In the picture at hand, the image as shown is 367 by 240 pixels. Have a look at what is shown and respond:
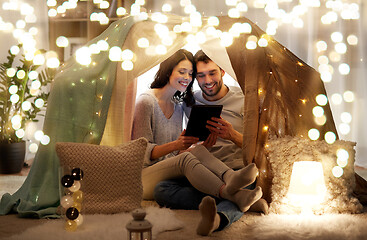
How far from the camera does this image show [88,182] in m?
1.89

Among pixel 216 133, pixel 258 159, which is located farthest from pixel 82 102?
pixel 258 159

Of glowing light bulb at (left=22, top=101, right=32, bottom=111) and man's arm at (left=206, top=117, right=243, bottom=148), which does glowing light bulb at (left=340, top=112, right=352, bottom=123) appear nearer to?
man's arm at (left=206, top=117, right=243, bottom=148)

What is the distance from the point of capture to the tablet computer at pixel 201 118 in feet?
6.93

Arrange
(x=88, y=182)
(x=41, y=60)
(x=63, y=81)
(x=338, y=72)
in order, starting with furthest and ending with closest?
1. (x=338, y=72)
2. (x=41, y=60)
3. (x=63, y=81)
4. (x=88, y=182)

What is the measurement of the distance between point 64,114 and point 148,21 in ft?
2.15

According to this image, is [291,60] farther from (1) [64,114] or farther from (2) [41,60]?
(2) [41,60]

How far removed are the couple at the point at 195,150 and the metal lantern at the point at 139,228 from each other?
24cm

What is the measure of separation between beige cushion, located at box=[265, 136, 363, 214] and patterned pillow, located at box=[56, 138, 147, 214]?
23.8 inches

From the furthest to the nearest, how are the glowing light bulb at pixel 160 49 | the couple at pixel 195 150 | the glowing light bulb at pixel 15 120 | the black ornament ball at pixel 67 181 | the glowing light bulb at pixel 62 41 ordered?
the glowing light bulb at pixel 62 41
the glowing light bulb at pixel 15 120
the glowing light bulb at pixel 160 49
the couple at pixel 195 150
the black ornament ball at pixel 67 181

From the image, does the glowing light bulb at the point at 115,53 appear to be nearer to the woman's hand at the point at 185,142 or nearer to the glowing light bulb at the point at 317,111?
→ the woman's hand at the point at 185,142

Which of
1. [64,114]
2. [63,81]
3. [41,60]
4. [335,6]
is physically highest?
[335,6]

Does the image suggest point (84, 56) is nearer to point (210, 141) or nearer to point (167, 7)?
point (210, 141)

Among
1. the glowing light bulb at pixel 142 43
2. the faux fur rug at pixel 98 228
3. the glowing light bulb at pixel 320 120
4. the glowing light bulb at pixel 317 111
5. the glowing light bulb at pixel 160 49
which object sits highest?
the glowing light bulb at pixel 142 43

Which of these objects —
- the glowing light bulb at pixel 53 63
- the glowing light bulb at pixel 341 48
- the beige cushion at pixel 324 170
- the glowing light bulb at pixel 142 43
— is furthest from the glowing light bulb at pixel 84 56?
the glowing light bulb at pixel 341 48
